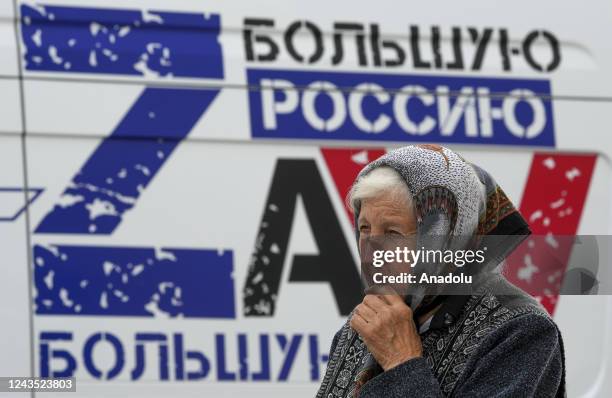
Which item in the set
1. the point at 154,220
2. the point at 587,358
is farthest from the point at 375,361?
the point at 587,358

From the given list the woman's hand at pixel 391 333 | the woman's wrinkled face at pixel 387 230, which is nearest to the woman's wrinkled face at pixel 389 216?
the woman's wrinkled face at pixel 387 230

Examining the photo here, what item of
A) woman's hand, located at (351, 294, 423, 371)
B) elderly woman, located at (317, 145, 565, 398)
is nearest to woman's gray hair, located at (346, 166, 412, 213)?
elderly woman, located at (317, 145, 565, 398)

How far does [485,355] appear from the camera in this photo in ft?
5.48

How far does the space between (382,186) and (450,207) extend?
0.13m

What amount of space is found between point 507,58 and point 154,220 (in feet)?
3.94

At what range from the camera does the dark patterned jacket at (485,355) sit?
5.37ft

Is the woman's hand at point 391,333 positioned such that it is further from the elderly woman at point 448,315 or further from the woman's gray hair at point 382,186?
the woman's gray hair at point 382,186

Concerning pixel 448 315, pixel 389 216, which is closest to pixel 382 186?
pixel 389 216

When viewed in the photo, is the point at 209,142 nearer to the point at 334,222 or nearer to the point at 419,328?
the point at 334,222

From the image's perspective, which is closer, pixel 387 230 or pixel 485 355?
pixel 485 355

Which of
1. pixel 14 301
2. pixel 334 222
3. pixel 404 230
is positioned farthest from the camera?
pixel 334 222

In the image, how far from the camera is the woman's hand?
170 centimetres

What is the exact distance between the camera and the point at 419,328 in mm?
1775

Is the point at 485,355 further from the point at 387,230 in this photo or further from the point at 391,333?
the point at 387,230
